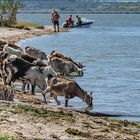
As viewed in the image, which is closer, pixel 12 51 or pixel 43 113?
pixel 43 113

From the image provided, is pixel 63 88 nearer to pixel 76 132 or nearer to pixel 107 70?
pixel 76 132

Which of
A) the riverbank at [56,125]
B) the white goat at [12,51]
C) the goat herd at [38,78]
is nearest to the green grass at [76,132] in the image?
the riverbank at [56,125]

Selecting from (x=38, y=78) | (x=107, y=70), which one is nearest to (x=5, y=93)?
(x=38, y=78)

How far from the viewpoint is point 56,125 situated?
14062 millimetres

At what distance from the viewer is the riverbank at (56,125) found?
13008 mm

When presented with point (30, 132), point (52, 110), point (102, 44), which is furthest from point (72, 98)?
point (102, 44)

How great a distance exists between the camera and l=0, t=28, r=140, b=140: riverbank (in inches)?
512

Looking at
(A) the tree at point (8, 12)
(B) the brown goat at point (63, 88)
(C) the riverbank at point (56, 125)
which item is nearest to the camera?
(C) the riverbank at point (56, 125)

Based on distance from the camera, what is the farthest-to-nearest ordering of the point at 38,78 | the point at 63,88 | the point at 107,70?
the point at 107,70, the point at 38,78, the point at 63,88

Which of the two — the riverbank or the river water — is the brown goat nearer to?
the river water

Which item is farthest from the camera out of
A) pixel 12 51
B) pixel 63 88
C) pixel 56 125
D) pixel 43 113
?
pixel 12 51

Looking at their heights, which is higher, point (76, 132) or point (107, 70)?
point (76, 132)

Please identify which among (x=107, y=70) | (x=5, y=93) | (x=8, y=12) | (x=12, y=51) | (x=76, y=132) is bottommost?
(x=107, y=70)

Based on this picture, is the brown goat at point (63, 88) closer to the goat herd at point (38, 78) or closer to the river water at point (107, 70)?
the goat herd at point (38, 78)
